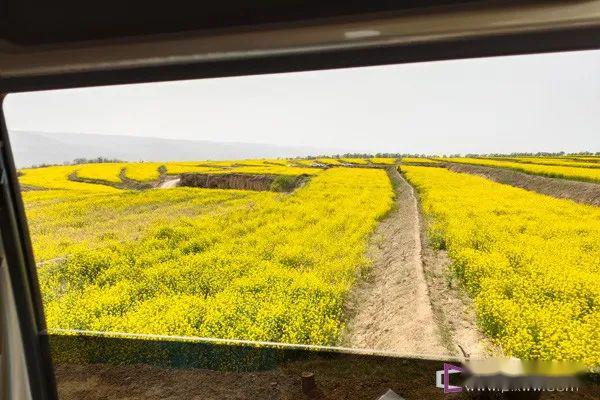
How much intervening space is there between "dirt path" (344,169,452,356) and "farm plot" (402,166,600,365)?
0.86 ft

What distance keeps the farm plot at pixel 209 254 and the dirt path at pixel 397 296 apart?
0.57 feet

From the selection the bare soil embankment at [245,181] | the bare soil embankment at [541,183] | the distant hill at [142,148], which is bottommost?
the bare soil embankment at [541,183]

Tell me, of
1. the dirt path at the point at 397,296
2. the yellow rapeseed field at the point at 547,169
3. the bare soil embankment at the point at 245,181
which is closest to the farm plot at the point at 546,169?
the yellow rapeseed field at the point at 547,169

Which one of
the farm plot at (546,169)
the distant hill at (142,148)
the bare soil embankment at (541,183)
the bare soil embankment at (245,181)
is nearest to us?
the farm plot at (546,169)

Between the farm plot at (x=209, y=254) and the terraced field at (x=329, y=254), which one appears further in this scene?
the farm plot at (x=209, y=254)

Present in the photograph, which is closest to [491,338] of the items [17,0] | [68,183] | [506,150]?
[506,150]

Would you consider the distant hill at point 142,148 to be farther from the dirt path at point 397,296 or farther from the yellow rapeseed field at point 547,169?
the yellow rapeseed field at point 547,169

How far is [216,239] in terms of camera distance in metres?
6.02

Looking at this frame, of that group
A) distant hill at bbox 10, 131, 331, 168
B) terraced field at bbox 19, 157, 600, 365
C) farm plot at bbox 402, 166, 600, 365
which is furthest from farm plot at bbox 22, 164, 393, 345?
farm plot at bbox 402, 166, 600, 365

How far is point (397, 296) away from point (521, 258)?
1433 millimetres

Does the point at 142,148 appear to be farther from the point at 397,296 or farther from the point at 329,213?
the point at 397,296

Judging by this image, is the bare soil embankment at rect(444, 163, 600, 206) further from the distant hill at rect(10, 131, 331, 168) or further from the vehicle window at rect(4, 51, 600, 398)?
the distant hill at rect(10, 131, 331, 168)

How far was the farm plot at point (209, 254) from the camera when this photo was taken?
499 cm

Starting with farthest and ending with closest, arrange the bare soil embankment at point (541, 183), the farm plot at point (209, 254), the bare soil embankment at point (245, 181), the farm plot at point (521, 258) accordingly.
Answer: the bare soil embankment at point (245, 181) < the farm plot at point (209, 254) < the bare soil embankment at point (541, 183) < the farm plot at point (521, 258)
